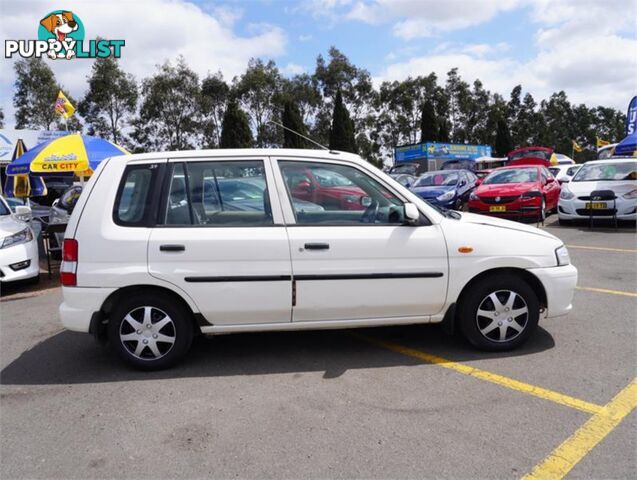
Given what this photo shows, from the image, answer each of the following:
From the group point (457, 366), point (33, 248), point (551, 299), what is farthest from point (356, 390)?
point (33, 248)

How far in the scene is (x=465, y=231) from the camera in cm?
384

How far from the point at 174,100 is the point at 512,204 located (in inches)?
1190

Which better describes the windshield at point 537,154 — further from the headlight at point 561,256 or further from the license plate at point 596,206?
the headlight at point 561,256

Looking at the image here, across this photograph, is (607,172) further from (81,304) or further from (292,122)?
(292,122)

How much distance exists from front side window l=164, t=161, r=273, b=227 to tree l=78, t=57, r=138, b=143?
108ft

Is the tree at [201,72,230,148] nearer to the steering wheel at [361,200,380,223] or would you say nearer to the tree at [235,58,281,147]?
the tree at [235,58,281,147]

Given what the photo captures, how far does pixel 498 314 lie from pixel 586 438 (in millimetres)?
1272

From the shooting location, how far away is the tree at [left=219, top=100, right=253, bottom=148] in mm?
36156

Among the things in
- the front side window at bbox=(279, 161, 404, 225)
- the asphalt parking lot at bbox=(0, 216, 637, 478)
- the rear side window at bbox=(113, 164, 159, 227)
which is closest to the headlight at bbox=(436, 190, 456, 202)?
the asphalt parking lot at bbox=(0, 216, 637, 478)

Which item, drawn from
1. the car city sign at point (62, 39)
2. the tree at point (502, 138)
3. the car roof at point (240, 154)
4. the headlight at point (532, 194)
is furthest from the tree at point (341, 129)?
the car roof at point (240, 154)

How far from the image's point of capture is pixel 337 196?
394 centimetres

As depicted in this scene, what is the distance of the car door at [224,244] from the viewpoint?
3615mm

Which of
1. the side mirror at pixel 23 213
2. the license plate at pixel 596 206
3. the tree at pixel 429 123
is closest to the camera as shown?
the side mirror at pixel 23 213

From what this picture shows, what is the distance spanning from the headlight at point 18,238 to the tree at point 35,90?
29.8 metres
